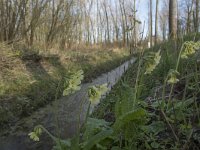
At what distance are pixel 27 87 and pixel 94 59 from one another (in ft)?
27.5

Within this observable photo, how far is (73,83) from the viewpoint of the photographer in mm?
1984

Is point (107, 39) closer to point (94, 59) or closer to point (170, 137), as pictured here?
point (94, 59)

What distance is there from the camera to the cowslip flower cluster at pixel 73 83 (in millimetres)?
1965

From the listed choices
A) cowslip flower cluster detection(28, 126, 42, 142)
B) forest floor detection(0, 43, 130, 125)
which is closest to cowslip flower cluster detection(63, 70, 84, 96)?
cowslip flower cluster detection(28, 126, 42, 142)

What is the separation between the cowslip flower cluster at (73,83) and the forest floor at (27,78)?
2803mm

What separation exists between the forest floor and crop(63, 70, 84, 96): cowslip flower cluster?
2803mm

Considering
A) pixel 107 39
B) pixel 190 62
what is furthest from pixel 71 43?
pixel 190 62

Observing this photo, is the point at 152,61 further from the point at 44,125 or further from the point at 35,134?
the point at 44,125

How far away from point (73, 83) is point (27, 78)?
773 centimetres

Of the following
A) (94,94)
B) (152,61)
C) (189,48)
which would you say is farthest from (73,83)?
(189,48)

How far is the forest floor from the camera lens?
23.0 feet

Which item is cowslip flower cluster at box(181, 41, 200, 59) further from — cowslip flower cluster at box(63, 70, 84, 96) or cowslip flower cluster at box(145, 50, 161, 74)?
cowslip flower cluster at box(63, 70, 84, 96)

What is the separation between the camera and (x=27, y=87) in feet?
28.5

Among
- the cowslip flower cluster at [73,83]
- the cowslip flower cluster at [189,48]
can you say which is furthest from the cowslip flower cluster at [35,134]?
the cowslip flower cluster at [189,48]
